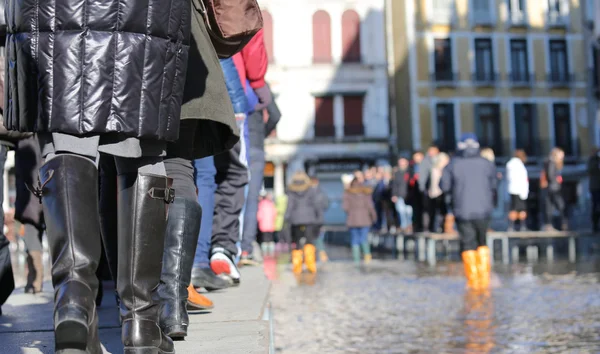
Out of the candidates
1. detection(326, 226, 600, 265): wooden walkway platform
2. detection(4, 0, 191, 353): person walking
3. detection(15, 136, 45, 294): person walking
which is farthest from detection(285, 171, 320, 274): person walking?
detection(4, 0, 191, 353): person walking

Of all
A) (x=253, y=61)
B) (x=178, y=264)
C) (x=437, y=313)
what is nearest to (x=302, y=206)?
(x=437, y=313)

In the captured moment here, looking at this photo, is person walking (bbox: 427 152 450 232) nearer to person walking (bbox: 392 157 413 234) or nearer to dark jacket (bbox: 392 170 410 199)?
person walking (bbox: 392 157 413 234)

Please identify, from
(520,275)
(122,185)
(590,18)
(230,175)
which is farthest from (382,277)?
(590,18)

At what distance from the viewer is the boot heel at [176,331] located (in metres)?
3.64

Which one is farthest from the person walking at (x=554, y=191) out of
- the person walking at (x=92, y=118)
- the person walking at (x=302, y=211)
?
the person walking at (x=92, y=118)

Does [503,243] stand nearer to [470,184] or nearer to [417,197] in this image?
[417,197]

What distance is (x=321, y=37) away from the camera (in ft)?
154

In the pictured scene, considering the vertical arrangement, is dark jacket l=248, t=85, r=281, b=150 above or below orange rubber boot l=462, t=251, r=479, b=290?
above

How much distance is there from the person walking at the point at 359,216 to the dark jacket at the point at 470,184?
463 centimetres

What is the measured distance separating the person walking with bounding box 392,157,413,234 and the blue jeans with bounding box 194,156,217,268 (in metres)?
15.0

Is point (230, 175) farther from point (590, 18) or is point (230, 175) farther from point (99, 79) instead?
point (590, 18)

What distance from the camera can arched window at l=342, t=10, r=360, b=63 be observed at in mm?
47281

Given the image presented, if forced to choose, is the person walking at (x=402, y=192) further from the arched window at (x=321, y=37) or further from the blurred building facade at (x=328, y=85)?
the arched window at (x=321, y=37)

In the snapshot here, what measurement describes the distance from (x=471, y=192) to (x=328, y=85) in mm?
35091
